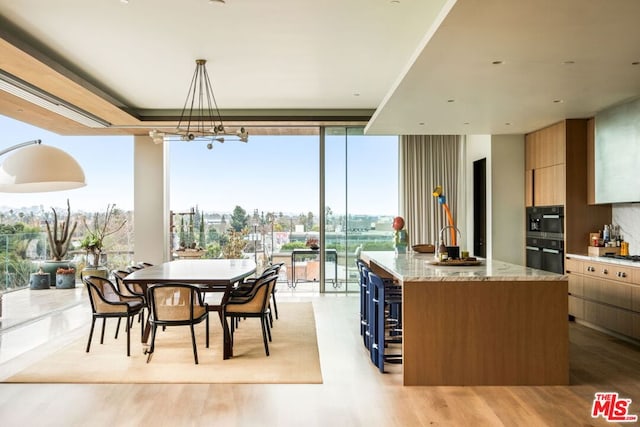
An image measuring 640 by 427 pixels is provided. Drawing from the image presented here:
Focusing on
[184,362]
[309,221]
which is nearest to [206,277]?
[184,362]

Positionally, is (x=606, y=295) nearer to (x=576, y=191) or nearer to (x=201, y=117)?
(x=576, y=191)

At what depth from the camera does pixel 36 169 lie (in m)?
3.04

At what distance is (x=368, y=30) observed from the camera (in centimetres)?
466

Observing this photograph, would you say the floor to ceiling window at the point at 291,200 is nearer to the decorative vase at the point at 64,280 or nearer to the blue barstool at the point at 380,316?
the decorative vase at the point at 64,280

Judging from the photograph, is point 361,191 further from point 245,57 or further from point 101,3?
point 101,3

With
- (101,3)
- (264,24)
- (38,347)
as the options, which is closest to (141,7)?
(101,3)

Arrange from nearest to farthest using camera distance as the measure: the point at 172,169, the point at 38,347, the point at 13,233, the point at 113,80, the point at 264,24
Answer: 1. the point at 264,24
2. the point at 38,347
3. the point at 113,80
4. the point at 13,233
5. the point at 172,169

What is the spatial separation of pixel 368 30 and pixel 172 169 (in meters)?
5.95

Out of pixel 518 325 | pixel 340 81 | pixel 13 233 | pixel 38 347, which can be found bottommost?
pixel 38 347

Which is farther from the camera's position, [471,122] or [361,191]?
[361,191]

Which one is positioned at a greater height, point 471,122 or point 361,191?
point 471,122

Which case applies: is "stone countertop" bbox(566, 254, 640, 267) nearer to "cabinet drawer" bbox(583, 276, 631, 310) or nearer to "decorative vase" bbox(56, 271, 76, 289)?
"cabinet drawer" bbox(583, 276, 631, 310)

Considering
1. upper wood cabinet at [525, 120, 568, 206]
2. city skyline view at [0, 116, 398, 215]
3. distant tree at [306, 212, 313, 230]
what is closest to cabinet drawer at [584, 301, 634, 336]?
upper wood cabinet at [525, 120, 568, 206]

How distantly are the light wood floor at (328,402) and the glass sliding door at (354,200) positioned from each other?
4.39m
